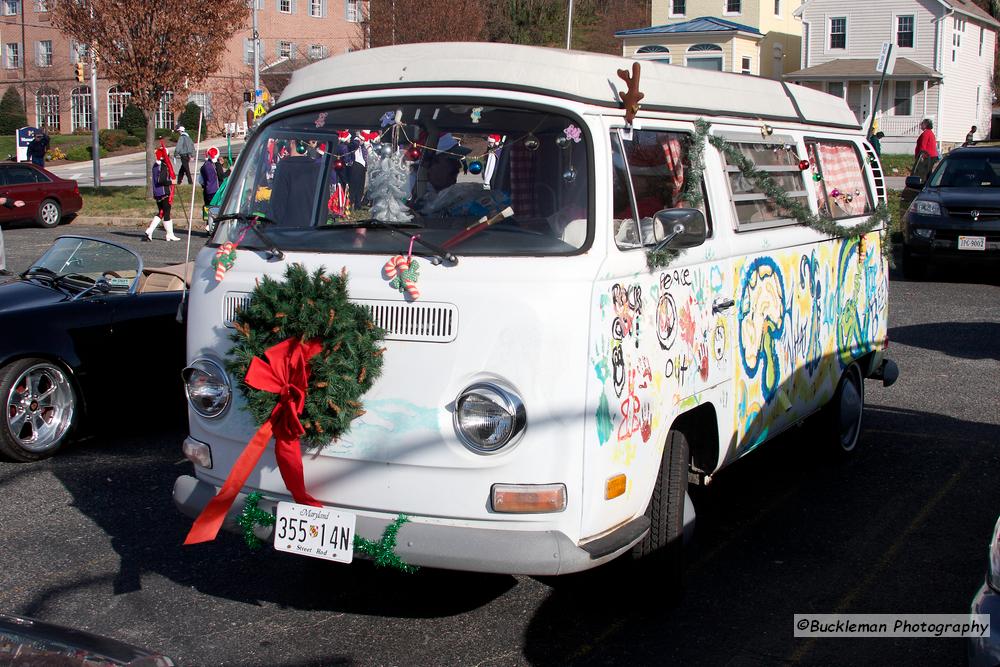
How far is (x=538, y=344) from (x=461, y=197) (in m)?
0.90

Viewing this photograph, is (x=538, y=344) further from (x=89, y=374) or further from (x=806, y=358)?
(x=89, y=374)

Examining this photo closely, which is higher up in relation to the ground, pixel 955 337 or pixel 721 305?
pixel 721 305

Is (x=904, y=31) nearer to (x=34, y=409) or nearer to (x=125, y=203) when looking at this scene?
(x=125, y=203)

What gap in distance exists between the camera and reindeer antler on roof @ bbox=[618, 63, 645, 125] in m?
4.54

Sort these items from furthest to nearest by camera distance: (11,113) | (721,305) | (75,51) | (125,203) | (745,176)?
(75,51)
(11,113)
(125,203)
(745,176)
(721,305)

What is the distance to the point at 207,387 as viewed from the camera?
4629mm

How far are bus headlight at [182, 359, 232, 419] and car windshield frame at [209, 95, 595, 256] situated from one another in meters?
0.56

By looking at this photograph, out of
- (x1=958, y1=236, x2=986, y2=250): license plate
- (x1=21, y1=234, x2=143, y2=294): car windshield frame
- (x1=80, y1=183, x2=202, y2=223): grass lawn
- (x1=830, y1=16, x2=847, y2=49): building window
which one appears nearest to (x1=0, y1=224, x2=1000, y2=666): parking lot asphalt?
(x1=21, y1=234, x2=143, y2=294): car windshield frame

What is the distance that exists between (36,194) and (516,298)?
23.2 metres

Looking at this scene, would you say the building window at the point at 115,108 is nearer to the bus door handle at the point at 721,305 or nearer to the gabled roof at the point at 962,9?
the gabled roof at the point at 962,9

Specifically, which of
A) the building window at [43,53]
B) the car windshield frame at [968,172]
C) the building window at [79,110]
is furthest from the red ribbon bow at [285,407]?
the building window at [43,53]

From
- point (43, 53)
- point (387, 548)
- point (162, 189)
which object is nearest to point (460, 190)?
point (387, 548)

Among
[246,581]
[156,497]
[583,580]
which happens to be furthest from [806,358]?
[156,497]

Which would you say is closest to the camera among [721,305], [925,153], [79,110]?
[721,305]
